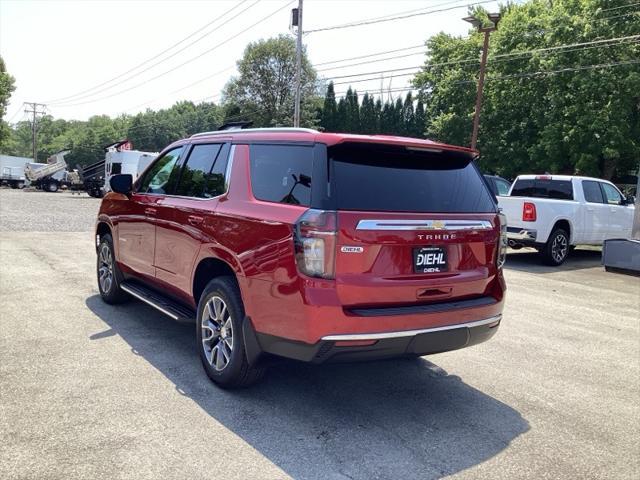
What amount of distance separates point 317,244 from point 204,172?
6.08 ft

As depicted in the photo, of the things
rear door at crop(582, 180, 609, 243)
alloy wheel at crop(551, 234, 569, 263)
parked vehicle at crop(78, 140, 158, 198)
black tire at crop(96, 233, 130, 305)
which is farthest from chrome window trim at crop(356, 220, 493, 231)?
parked vehicle at crop(78, 140, 158, 198)

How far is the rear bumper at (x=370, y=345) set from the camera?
331cm

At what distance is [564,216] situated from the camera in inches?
468

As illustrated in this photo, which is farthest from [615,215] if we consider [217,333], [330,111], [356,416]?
[330,111]

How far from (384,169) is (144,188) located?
312 centimetres

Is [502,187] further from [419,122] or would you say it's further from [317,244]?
[419,122]

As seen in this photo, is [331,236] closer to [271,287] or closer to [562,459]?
[271,287]

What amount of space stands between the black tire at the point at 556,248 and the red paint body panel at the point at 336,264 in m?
8.42

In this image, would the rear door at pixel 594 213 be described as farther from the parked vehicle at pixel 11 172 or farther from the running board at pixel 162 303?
the parked vehicle at pixel 11 172

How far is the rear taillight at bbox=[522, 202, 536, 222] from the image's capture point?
38.0 ft

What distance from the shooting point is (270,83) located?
6469 cm

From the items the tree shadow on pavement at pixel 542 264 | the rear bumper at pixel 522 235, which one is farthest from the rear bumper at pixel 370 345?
the rear bumper at pixel 522 235

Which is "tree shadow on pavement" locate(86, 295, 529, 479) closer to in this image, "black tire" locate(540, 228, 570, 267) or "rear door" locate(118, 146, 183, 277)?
"rear door" locate(118, 146, 183, 277)

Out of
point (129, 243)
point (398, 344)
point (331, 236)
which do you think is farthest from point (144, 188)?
point (398, 344)
